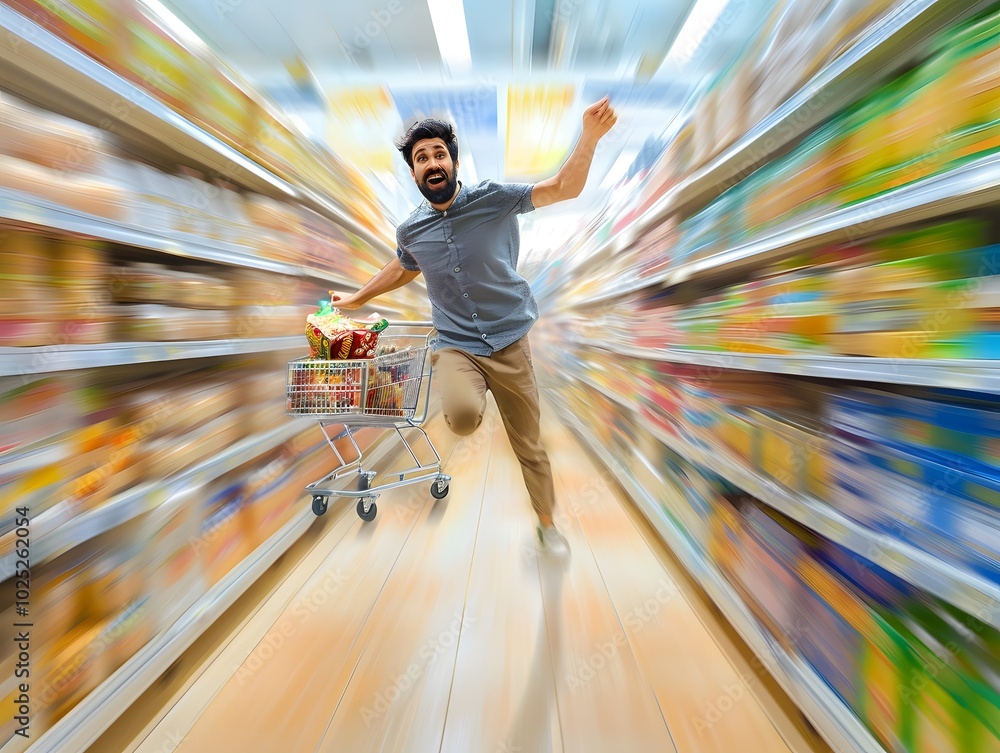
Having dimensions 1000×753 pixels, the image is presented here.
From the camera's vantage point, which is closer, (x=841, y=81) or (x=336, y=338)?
(x=841, y=81)

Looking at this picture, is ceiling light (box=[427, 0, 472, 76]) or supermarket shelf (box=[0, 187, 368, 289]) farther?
ceiling light (box=[427, 0, 472, 76])

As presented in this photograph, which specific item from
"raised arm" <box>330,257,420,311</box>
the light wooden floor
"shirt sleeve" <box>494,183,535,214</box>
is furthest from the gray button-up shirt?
the light wooden floor

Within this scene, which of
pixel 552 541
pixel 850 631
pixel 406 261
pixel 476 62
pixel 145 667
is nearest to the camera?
pixel 850 631

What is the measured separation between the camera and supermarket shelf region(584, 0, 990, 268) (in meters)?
0.88

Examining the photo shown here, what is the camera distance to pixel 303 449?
2.70 meters

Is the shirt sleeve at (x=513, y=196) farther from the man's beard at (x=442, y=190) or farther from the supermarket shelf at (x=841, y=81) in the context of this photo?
the supermarket shelf at (x=841, y=81)

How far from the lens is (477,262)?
6.59 ft

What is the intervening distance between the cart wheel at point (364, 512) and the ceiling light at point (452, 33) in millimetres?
2423

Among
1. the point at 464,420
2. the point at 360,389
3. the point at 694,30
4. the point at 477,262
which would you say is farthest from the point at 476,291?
the point at 694,30

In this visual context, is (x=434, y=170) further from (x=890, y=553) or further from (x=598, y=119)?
(x=890, y=553)

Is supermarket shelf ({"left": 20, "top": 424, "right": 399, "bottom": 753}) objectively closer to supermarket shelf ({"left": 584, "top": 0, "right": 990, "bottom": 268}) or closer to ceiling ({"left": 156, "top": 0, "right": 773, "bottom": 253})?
supermarket shelf ({"left": 584, "top": 0, "right": 990, "bottom": 268})

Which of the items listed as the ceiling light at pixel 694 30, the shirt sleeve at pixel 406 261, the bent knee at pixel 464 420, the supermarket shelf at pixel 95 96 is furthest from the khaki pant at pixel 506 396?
the ceiling light at pixel 694 30

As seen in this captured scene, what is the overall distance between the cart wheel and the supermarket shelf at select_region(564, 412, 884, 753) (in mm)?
1392

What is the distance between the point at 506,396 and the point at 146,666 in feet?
4.65
